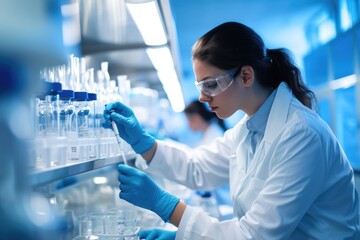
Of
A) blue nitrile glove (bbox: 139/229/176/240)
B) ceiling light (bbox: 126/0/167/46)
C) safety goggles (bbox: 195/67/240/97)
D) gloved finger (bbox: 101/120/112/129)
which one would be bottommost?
blue nitrile glove (bbox: 139/229/176/240)

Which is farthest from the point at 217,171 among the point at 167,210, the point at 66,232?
the point at 66,232

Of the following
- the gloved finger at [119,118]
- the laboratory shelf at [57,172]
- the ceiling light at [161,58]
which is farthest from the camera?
the ceiling light at [161,58]

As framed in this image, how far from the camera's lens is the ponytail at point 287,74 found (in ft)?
5.47

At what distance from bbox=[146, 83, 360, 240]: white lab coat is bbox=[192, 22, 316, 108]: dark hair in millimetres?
86

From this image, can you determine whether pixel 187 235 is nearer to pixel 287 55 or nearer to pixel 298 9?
pixel 287 55

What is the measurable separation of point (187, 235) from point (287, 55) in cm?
97

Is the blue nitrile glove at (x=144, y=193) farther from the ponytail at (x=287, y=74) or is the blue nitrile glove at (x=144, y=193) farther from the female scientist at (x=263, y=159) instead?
the ponytail at (x=287, y=74)

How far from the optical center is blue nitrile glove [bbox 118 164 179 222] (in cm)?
139

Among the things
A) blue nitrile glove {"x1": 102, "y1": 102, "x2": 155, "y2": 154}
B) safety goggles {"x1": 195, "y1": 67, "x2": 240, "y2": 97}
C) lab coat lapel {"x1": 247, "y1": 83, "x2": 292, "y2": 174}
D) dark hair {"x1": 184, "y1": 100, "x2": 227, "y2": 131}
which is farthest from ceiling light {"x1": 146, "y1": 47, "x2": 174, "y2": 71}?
lab coat lapel {"x1": 247, "y1": 83, "x2": 292, "y2": 174}

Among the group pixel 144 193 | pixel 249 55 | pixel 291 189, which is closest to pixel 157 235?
pixel 144 193

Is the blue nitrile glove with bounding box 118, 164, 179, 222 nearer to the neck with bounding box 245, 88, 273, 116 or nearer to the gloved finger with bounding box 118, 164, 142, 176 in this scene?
the gloved finger with bounding box 118, 164, 142, 176

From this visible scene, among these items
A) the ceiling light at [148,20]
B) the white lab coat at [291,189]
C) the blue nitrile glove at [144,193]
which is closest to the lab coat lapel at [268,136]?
the white lab coat at [291,189]

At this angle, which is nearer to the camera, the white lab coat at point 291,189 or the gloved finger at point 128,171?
the white lab coat at point 291,189

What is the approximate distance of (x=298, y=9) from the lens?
15.8 ft
